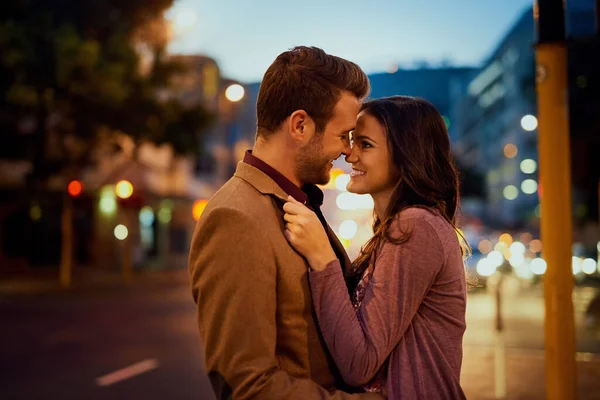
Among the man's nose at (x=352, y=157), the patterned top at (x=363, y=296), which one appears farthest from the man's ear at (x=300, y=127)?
the patterned top at (x=363, y=296)

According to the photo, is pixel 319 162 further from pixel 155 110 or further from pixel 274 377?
pixel 155 110

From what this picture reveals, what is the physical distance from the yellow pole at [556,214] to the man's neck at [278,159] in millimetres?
2568

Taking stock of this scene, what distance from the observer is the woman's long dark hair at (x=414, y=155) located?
2662 mm

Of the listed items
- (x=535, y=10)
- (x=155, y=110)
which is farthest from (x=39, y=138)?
(x=535, y=10)

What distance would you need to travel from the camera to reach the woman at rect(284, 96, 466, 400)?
91.4 inches

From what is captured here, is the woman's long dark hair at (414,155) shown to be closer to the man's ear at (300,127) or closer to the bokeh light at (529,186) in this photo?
the man's ear at (300,127)

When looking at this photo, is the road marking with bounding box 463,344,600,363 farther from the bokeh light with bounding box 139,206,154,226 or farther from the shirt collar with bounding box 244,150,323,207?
the bokeh light with bounding box 139,206,154,226

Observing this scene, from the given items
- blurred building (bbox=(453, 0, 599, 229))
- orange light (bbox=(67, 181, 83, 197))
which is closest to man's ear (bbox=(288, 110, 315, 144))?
orange light (bbox=(67, 181, 83, 197))

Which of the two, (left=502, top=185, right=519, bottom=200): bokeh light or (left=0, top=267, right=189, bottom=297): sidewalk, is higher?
(left=502, top=185, right=519, bottom=200): bokeh light

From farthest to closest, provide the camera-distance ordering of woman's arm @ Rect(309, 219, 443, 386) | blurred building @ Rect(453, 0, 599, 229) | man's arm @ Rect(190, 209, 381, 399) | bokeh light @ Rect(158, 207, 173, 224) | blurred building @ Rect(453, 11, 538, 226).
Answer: blurred building @ Rect(453, 11, 538, 226) < blurred building @ Rect(453, 0, 599, 229) < bokeh light @ Rect(158, 207, 173, 224) < woman's arm @ Rect(309, 219, 443, 386) < man's arm @ Rect(190, 209, 381, 399)

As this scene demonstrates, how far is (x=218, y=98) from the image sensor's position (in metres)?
44.3

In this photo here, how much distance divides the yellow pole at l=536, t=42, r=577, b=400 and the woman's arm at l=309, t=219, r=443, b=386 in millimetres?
2331

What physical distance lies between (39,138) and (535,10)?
69.3 ft

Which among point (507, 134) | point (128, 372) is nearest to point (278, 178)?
point (128, 372)
